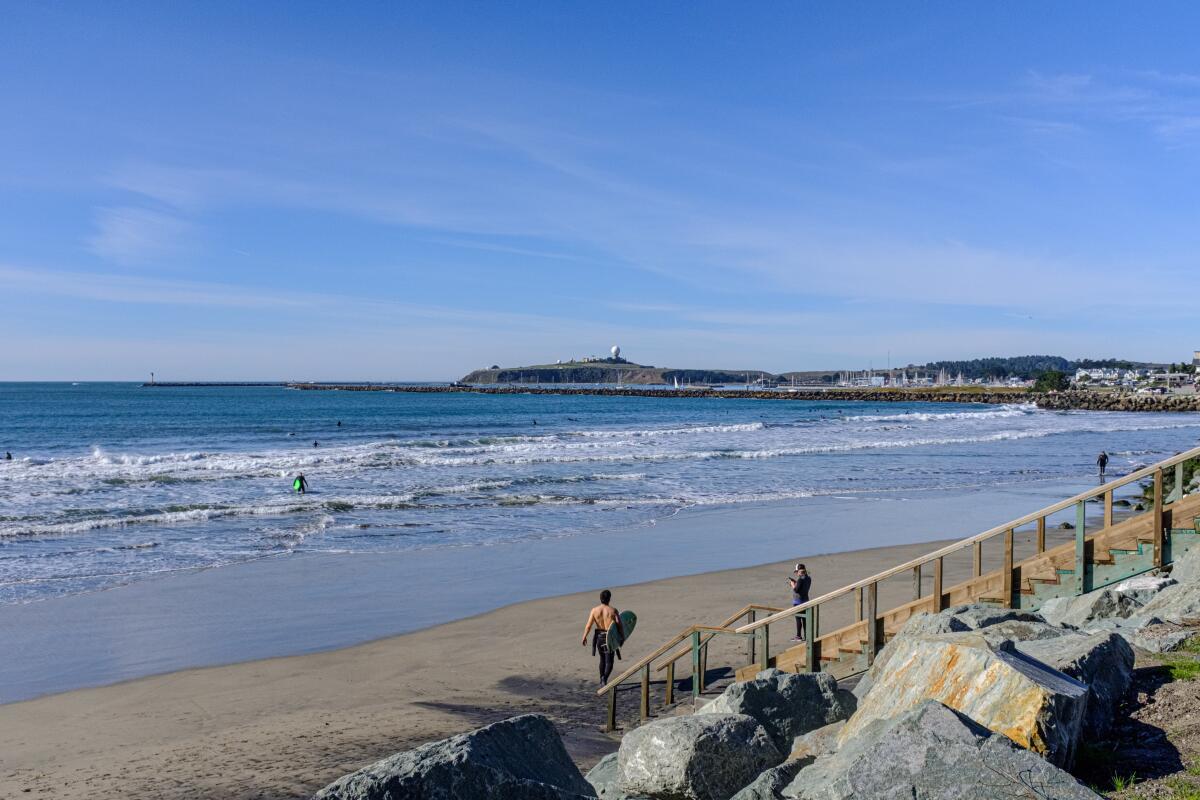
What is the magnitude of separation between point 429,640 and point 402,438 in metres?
50.8

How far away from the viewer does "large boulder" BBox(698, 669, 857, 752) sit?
28.8 ft

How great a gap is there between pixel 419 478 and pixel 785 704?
1230 inches

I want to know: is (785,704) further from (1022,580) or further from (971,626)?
(1022,580)

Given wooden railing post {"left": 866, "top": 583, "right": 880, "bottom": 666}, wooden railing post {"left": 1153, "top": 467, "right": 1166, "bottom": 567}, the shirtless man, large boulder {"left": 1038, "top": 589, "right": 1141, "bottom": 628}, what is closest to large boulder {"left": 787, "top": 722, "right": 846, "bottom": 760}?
wooden railing post {"left": 866, "top": 583, "right": 880, "bottom": 666}

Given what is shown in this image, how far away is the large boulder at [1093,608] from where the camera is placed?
438 inches

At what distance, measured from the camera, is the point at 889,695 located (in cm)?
713

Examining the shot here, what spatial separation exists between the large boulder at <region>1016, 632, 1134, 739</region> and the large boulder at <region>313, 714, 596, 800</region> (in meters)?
3.94

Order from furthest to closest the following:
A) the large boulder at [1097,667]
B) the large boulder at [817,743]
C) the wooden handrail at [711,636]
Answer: the wooden handrail at [711,636] → the large boulder at [817,743] → the large boulder at [1097,667]

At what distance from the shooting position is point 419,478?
127 ft

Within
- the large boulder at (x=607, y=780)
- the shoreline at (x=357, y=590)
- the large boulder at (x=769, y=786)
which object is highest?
the large boulder at (x=769, y=786)

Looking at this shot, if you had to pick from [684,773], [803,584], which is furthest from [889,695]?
[803,584]

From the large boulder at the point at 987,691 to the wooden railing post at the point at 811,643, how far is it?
12.2 feet

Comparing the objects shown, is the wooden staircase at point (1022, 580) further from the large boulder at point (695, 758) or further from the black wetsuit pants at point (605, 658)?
the large boulder at point (695, 758)

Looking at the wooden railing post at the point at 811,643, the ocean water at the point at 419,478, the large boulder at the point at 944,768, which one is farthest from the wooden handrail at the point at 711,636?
the ocean water at the point at 419,478
